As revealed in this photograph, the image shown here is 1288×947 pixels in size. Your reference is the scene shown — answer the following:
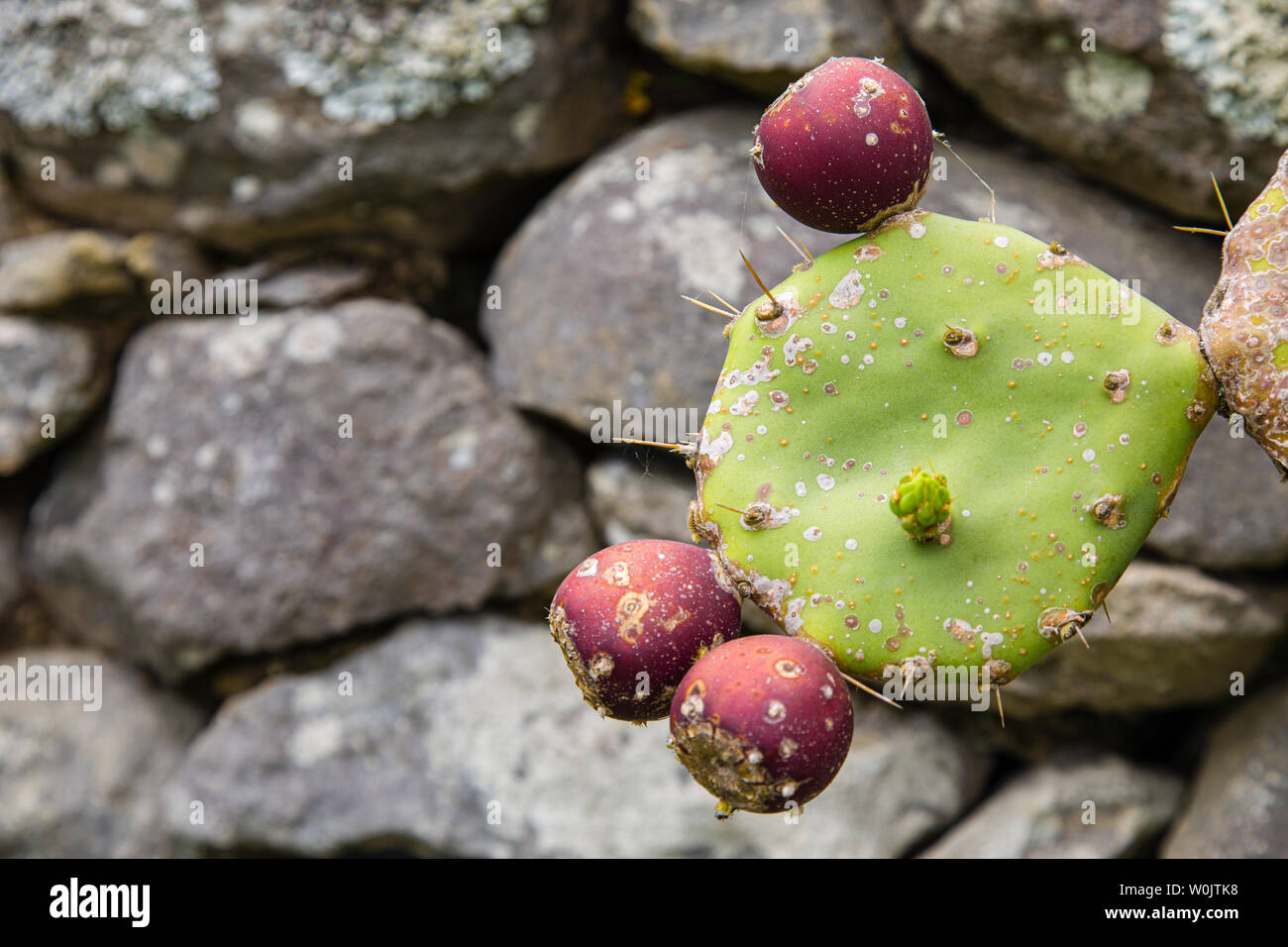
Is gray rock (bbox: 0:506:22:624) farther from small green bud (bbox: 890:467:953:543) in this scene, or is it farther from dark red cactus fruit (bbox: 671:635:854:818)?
small green bud (bbox: 890:467:953:543)

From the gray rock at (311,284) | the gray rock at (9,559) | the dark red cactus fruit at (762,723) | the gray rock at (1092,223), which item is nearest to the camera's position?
the dark red cactus fruit at (762,723)

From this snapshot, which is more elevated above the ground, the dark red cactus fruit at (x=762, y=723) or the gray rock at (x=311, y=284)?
the dark red cactus fruit at (x=762, y=723)

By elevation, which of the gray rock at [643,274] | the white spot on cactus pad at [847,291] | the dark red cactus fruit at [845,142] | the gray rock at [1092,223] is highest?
the dark red cactus fruit at [845,142]

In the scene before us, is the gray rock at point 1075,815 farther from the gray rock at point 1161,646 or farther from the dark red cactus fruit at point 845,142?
the dark red cactus fruit at point 845,142

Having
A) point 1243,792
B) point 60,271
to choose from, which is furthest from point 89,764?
point 1243,792

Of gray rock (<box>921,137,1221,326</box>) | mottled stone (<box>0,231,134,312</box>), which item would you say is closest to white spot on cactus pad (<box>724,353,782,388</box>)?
gray rock (<box>921,137,1221,326</box>)

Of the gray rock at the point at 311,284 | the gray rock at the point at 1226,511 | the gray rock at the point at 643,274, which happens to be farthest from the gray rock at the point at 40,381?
the gray rock at the point at 1226,511

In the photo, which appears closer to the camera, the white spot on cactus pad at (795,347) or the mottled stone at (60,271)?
the white spot on cactus pad at (795,347)
